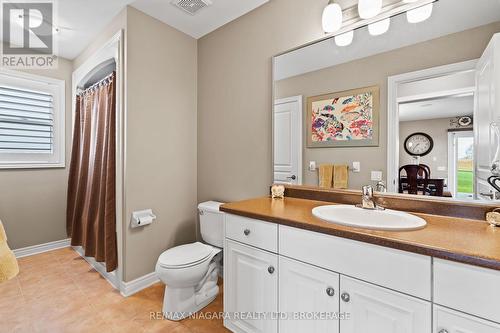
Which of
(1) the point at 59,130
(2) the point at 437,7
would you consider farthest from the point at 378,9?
(1) the point at 59,130

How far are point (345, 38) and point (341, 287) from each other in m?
1.47

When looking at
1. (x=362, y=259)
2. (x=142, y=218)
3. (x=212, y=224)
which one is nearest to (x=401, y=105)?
(x=362, y=259)

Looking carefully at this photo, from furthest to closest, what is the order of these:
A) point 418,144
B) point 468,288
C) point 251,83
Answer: point 251,83
point 418,144
point 468,288

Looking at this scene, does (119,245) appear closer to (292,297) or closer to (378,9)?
(292,297)

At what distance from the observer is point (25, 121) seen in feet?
8.70

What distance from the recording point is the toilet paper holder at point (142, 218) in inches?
76.5

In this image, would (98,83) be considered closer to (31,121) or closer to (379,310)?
(31,121)

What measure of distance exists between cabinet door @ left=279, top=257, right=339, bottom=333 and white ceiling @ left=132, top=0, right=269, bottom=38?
6.44 feet

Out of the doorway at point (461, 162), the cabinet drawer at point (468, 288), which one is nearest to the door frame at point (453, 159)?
the doorway at point (461, 162)

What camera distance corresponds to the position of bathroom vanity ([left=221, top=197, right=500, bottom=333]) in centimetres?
76

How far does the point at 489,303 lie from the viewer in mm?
714

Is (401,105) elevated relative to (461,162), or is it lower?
elevated

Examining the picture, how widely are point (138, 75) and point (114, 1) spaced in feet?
1.89

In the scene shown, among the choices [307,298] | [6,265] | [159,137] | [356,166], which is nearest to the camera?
[6,265]
